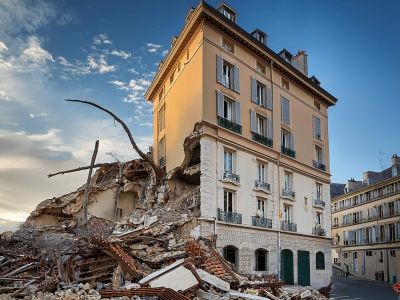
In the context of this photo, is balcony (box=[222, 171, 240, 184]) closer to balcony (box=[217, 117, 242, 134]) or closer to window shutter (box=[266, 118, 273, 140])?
balcony (box=[217, 117, 242, 134])

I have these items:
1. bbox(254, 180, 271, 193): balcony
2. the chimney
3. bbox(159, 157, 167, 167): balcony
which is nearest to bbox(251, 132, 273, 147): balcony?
bbox(254, 180, 271, 193): balcony

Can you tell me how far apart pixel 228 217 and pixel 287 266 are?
6256 millimetres

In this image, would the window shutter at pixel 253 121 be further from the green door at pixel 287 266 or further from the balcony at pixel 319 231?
the balcony at pixel 319 231

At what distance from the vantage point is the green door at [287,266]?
24.3 m

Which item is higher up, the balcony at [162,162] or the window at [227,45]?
the window at [227,45]

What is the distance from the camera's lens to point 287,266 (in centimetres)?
2473

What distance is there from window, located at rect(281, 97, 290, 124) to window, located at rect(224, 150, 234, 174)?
19.7 ft

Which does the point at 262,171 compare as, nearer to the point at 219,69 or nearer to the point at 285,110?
the point at 285,110

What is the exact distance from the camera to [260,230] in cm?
2292

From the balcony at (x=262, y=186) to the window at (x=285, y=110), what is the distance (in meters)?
4.93

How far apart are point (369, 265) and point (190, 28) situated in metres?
38.2

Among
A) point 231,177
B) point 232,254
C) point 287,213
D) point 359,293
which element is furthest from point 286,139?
point 359,293


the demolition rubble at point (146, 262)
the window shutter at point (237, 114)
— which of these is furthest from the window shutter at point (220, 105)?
the demolition rubble at point (146, 262)

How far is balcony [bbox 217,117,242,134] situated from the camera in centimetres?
2173
